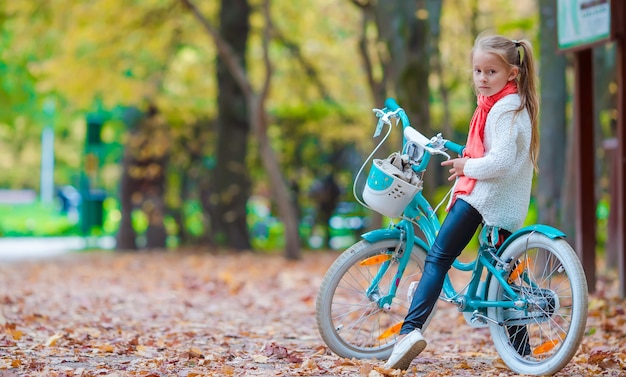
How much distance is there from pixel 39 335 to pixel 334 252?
9831 mm

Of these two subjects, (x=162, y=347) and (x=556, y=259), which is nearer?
(x=556, y=259)

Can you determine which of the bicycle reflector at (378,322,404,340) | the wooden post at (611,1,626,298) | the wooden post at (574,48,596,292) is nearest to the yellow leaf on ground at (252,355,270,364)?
the bicycle reflector at (378,322,404,340)

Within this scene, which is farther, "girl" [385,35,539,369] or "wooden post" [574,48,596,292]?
"wooden post" [574,48,596,292]

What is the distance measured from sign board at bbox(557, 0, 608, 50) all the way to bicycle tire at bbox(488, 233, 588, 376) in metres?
3.09

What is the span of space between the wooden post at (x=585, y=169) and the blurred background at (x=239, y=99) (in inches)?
126

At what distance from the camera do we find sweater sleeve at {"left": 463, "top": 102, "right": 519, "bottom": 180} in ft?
14.5

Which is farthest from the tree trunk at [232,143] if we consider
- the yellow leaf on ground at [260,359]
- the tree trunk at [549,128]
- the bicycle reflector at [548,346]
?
the bicycle reflector at [548,346]

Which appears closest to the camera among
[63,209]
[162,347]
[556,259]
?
[556,259]

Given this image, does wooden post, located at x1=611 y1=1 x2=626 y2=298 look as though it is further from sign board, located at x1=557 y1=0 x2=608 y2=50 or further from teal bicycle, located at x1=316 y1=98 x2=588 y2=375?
teal bicycle, located at x1=316 y1=98 x2=588 y2=375

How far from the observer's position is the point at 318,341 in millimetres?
6090

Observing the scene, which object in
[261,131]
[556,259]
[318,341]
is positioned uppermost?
[261,131]

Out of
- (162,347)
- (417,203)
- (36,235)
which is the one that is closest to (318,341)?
(162,347)

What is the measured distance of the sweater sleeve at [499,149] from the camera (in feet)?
14.5

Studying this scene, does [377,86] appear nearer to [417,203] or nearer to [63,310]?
[63,310]
